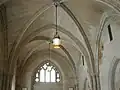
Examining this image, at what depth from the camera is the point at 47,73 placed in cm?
1662

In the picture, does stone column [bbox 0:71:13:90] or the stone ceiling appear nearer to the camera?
the stone ceiling

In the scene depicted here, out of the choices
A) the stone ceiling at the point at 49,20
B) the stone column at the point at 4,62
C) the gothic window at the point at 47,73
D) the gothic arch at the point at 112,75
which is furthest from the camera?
the gothic window at the point at 47,73

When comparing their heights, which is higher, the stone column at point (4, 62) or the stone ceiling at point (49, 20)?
the stone ceiling at point (49, 20)

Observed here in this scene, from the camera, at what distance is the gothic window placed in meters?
16.5

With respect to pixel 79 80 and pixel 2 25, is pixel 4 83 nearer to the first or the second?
pixel 2 25

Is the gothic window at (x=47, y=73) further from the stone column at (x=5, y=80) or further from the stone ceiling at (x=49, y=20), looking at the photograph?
the stone column at (x=5, y=80)

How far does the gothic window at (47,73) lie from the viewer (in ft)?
54.0

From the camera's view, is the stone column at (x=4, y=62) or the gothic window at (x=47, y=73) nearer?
the stone column at (x=4, y=62)

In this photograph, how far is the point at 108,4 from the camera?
9.48m

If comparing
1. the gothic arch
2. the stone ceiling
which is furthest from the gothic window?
the gothic arch

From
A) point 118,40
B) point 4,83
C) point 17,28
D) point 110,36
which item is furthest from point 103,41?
point 4,83

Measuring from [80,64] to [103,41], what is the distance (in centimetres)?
412

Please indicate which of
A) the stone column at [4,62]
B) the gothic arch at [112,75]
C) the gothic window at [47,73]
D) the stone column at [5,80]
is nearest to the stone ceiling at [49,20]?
the stone column at [4,62]

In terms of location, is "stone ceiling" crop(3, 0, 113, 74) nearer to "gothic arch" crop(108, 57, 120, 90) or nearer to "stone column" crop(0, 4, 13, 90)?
"stone column" crop(0, 4, 13, 90)
